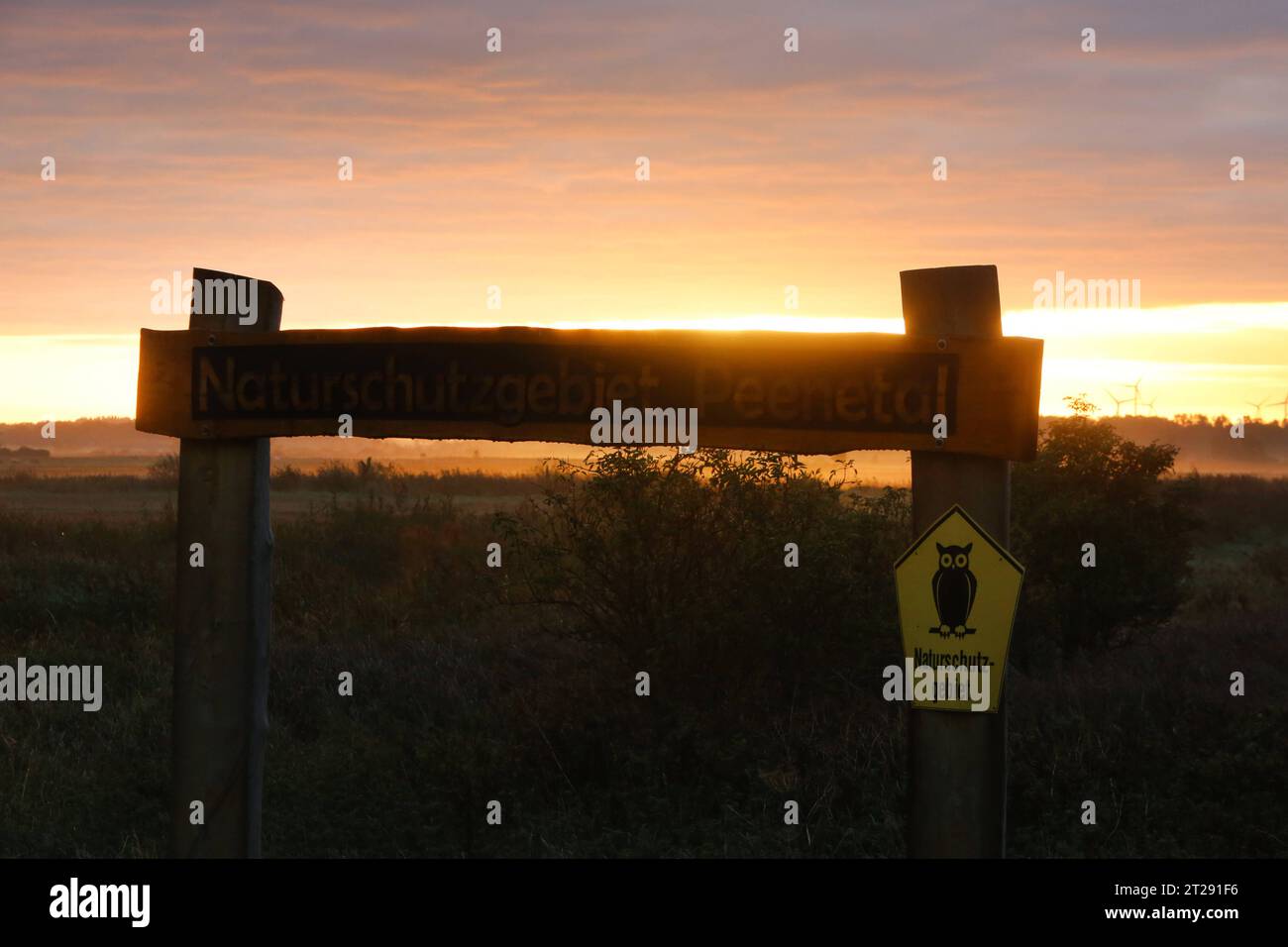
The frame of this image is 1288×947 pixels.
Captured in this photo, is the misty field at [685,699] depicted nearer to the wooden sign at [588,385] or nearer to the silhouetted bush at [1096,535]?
the silhouetted bush at [1096,535]

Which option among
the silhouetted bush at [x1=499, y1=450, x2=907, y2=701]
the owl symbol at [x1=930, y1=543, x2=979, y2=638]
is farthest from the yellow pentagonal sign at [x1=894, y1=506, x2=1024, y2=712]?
the silhouetted bush at [x1=499, y1=450, x2=907, y2=701]

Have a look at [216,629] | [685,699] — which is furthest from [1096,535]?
[216,629]

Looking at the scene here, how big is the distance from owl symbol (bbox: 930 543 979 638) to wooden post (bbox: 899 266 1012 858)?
141mm

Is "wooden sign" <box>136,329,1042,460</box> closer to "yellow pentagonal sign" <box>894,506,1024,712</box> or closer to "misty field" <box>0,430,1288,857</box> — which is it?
"yellow pentagonal sign" <box>894,506,1024,712</box>

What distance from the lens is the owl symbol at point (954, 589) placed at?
14.2 ft

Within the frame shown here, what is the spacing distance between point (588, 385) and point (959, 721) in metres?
1.94

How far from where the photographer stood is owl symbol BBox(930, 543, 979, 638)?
4.32 m

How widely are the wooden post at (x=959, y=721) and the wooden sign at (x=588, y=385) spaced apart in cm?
9

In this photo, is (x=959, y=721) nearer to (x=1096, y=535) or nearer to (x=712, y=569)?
(x=712, y=569)

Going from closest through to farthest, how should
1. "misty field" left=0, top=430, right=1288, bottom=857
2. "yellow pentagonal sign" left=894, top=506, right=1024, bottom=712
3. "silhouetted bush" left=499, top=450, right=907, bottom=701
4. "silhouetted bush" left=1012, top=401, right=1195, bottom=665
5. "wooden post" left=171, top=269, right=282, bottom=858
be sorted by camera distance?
"yellow pentagonal sign" left=894, top=506, right=1024, bottom=712 < "wooden post" left=171, top=269, right=282, bottom=858 < "misty field" left=0, top=430, right=1288, bottom=857 < "silhouetted bush" left=499, top=450, right=907, bottom=701 < "silhouetted bush" left=1012, top=401, right=1195, bottom=665

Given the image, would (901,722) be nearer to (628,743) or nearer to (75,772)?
(628,743)

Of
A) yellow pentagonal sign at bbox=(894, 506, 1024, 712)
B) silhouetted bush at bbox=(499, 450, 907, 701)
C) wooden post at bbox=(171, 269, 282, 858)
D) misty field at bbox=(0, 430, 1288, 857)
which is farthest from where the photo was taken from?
silhouetted bush at bbox=(499, 450, 907, 701)

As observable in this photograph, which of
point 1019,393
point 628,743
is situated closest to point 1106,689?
point 628,743
